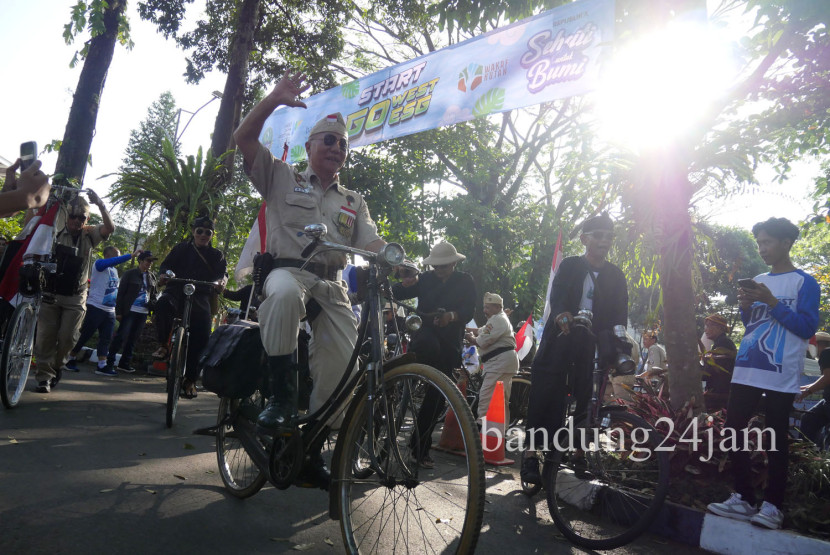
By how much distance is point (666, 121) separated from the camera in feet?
18.6

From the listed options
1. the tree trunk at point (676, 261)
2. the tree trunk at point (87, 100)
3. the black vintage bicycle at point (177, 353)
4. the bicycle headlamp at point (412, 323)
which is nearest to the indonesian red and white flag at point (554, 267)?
the tree trunk at point (676, 261)

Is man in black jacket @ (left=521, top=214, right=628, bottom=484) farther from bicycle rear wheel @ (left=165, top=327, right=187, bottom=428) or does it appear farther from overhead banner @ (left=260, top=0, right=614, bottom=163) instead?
bicycle rear wheel @ (left=165, top=327, right=187, bottom=428)

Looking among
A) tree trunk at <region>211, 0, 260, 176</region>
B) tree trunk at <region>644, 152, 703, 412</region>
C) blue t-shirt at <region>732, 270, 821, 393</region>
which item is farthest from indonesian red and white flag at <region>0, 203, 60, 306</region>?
blue t-shirt at <region>732, 270, 821, 393</region>

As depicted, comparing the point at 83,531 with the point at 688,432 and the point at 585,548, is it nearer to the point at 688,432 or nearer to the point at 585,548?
the point at 585,548

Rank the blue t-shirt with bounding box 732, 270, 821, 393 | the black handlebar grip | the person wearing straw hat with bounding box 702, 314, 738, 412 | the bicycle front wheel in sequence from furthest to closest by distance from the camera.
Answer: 1. the person wearing straw hat with bounding box 702, 314, 738, 412
2. the bicycle front wheel
3. the blue t-shirt with bounding box 732, 270, 821, 393
4. the black handlebar grip

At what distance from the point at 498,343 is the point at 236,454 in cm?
381

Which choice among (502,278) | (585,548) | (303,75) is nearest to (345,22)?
(502,278)

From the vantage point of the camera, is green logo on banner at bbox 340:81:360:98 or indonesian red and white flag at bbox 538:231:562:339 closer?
indonesian red and white flag at bbox 538:231:562:339

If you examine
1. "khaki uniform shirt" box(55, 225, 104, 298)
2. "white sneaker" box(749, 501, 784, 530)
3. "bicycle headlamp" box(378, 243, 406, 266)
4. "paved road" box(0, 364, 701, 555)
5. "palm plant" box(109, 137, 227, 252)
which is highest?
"palm plant" box(109, 137, 227, 252)

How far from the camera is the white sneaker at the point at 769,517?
144 inches

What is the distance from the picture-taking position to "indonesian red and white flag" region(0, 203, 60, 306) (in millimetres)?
5758

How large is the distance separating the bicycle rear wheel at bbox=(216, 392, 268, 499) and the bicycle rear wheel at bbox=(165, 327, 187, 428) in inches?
66.1

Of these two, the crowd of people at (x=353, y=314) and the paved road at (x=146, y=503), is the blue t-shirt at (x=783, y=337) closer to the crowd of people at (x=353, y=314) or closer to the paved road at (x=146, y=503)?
the crowd of people at (x=353, y=314)

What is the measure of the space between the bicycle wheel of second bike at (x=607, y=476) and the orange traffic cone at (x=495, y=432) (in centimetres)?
193
